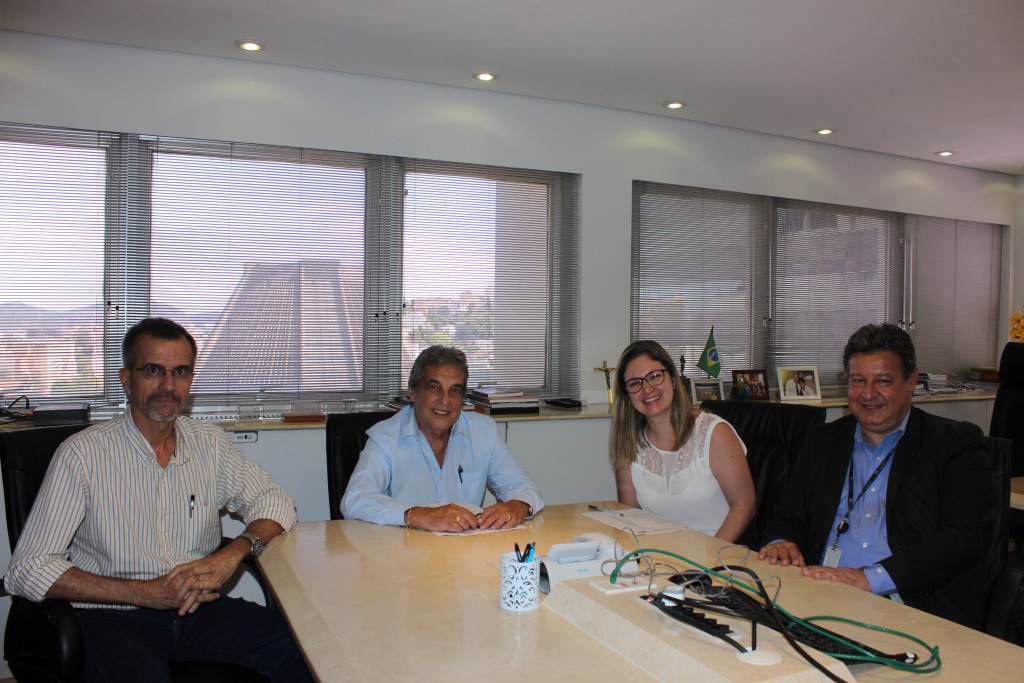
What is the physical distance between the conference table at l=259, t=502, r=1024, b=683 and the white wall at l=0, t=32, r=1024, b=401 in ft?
9.60

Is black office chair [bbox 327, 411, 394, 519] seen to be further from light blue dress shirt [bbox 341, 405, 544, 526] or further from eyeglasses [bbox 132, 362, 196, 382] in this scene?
eyeglasses [bbox 132, 362, 196, 382]

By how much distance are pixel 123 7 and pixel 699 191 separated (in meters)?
3.75

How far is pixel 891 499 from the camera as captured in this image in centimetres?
223

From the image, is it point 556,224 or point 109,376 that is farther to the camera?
point 556,224

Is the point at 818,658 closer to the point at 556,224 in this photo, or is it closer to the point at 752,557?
the point at 752,557

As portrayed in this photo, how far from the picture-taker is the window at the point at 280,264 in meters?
3.98

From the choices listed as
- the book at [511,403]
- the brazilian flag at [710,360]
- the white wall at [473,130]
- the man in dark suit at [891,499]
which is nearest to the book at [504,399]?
the book at [511,403]

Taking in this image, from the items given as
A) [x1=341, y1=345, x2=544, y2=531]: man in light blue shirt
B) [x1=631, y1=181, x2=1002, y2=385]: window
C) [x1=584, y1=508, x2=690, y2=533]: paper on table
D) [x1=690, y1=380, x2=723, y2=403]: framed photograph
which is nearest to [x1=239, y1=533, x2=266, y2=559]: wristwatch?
[x1=341, y1=345, x2=544, y2=531]: man in light blue shirt

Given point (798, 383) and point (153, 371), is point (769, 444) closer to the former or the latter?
point (153, 371)

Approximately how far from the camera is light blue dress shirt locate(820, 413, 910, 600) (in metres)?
2.26

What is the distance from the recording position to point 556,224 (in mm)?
5180

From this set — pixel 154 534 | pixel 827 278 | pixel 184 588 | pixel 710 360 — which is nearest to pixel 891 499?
pixel 184 588

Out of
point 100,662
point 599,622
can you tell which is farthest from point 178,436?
point 599,622

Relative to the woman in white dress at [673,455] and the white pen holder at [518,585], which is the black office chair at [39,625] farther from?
the woman in white dress at [673,455]
